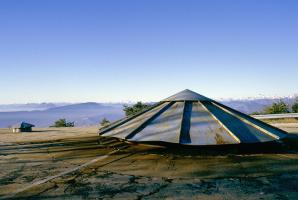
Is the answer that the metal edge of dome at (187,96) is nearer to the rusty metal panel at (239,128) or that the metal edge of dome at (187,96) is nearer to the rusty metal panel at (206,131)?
the rusty metal panel at (239,128)

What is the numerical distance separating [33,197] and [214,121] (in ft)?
20.5

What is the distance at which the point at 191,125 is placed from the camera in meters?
10.3

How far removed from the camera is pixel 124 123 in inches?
489

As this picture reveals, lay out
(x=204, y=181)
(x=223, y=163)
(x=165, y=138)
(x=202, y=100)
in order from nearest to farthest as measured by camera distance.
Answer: (x=204, y=181)
(x=223, y=163)
(x=165, y=138)
(x=202, y=100)

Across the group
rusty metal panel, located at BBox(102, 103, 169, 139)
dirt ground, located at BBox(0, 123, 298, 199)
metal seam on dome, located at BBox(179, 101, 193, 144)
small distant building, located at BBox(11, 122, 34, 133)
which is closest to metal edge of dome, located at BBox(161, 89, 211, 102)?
metal seam on dome, located at BBox(179, 101, 193, 144)

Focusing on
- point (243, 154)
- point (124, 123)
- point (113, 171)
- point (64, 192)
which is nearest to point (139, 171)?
point (113, 171)

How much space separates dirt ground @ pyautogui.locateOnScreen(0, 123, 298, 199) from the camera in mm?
6301

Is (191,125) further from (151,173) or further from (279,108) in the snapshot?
(279,108)

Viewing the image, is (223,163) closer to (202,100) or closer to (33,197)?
(202,100)

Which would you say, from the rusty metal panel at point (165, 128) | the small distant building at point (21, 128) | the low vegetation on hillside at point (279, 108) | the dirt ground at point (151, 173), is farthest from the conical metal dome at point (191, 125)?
the low vegetation on hillside at point (279, 108)

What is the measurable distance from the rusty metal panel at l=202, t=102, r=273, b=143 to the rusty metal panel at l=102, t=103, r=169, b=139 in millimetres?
1985

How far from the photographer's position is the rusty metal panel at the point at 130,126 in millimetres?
10938

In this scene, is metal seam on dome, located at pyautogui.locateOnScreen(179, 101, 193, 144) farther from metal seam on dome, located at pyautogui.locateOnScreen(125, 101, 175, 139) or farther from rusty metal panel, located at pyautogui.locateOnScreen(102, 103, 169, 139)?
rusty metal panel, located at pyautogui.locateOnScreen(102, 103, 169, 139)

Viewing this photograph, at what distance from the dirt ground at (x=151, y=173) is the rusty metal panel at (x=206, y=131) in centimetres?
51
